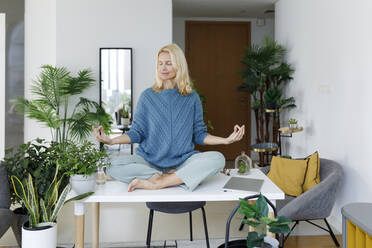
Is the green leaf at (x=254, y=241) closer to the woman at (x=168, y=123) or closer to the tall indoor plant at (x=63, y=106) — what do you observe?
the woman at (x=168, y=123)

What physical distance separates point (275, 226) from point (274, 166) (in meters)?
2.20

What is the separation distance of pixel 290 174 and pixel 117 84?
2808mm

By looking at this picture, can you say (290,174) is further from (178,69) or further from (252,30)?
(252,30)

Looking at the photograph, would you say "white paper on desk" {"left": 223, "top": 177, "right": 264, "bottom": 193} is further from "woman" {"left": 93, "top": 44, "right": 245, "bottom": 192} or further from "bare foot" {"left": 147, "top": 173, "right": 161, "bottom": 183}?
"bare foot" {"left": 147, "top": 173, "right": 161, "bottom": 183}

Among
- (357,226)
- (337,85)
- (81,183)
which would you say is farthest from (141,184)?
(337,85)

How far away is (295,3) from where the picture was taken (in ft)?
16.1

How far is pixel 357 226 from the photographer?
5.95 ft

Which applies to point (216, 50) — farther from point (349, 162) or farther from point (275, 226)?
point (275, 226)

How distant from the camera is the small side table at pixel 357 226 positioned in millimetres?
1750

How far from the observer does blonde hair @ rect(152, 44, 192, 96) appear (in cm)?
255

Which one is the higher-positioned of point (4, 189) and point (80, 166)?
point (80, 166)

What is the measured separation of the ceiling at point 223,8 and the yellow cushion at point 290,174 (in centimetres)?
321

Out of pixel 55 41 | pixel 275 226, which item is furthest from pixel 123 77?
pixel 275 226

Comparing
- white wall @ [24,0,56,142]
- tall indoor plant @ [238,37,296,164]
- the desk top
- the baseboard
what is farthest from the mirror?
the desk top
